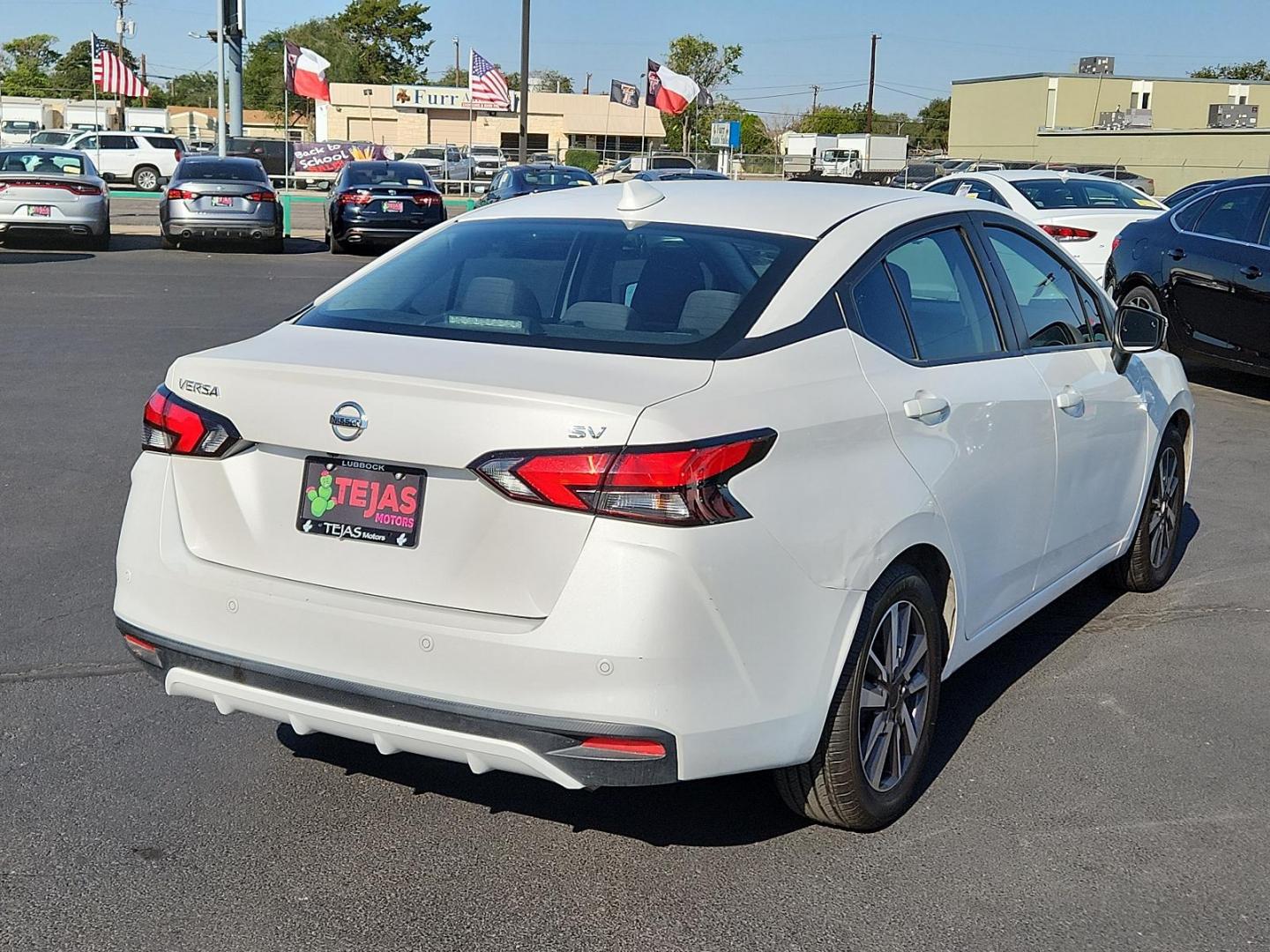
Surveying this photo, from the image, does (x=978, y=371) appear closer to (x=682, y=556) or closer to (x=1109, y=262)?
(x=682, y=556)

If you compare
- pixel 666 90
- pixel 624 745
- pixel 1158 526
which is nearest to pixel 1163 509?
pixel 1158 526

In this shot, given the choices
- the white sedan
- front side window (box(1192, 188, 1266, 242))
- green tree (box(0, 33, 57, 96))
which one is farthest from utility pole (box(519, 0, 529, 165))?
green tree (box(0, 33, 57, 96))

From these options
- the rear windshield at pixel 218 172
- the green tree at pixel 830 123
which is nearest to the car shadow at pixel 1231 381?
the rear windshield at pixel 218 172

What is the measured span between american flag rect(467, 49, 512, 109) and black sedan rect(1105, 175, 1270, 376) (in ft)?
118

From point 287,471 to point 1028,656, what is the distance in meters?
3.12

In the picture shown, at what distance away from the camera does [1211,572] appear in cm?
652

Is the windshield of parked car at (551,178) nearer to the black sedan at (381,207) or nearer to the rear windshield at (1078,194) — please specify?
the black sedan at (381,207)

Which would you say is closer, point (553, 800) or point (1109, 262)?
point (553, 800)

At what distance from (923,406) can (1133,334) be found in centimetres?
175

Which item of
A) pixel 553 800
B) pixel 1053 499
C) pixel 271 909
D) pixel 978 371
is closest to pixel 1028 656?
pixel 1053 499

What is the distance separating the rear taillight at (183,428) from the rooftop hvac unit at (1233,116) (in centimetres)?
5836

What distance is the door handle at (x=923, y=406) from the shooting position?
12.6 ft

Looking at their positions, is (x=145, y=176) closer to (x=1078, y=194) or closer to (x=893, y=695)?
(x=1078, y=194)

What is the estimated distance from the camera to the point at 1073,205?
51.9ft
